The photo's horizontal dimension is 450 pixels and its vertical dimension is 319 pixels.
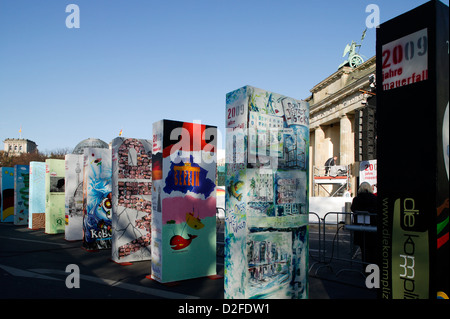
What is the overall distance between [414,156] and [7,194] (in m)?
21.7

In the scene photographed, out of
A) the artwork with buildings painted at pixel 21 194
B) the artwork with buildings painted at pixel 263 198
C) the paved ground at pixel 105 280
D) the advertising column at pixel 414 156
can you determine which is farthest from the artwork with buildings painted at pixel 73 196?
the advertising column at pixel 414 156

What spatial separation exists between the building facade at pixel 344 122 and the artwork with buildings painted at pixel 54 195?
16.5 m

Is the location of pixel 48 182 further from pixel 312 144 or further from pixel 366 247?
pixel 312 144

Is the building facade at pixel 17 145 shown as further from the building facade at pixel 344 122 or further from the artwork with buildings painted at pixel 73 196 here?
the artwork with buildings painted at pixel 73 196

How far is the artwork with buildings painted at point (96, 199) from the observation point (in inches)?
432

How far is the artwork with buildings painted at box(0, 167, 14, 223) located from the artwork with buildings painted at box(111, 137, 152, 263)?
45.1 feet

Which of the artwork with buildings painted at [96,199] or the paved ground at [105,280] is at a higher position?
the artwork with buildings painted at [96,199]

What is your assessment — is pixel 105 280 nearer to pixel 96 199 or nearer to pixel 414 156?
pixel 96 199

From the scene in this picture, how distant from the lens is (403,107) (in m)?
3.69

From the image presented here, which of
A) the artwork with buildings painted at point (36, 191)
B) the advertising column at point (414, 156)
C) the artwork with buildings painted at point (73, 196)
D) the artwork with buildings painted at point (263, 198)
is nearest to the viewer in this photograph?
the advertising column at point (414, 156)

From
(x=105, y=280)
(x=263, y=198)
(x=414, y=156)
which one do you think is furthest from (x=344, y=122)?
(x=414, y=156)

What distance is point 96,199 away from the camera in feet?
36.3

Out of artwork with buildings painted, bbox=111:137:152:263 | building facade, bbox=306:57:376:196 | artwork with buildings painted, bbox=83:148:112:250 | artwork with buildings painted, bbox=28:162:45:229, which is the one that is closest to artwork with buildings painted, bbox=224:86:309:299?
artwork with buildings painted, bbox=111:137:152:263

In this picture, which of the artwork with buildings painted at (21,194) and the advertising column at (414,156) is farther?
the artwork with buildings painted at (21,194)
